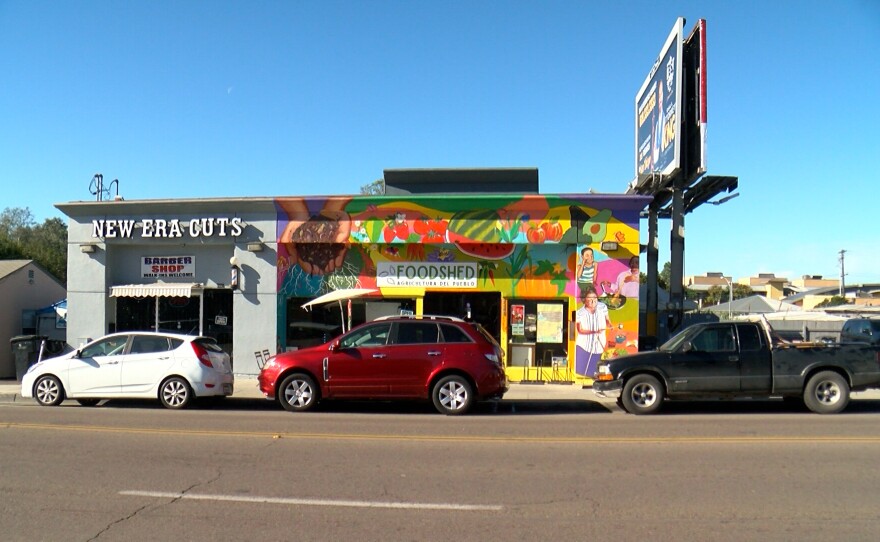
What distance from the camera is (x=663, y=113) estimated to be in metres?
18.3

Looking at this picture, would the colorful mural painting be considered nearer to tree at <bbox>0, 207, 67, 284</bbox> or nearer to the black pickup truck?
the black pickup truck

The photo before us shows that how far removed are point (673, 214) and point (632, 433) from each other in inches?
381

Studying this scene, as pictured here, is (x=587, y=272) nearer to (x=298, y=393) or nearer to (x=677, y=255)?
(x=677, y=255)

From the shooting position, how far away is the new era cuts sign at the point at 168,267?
18.4 m

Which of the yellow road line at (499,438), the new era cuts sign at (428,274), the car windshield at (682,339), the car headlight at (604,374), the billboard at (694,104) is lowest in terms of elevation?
the yellow road line at (499,438)

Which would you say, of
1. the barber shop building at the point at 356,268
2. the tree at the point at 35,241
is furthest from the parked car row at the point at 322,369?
the tree at the point at 35,241

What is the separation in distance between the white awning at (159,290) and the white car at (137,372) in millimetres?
4740

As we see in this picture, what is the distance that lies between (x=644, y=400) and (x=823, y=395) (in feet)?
10.2

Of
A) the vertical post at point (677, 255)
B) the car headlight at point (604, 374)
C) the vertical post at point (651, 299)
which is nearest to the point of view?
the car headlight at point (604, 374)

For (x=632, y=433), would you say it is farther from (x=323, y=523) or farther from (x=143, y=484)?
(x=143, y=484)

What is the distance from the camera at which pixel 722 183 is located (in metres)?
17.6

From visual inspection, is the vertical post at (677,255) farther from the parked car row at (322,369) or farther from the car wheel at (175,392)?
the car wheel at (175,392)

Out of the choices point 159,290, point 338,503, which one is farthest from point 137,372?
point 338,503

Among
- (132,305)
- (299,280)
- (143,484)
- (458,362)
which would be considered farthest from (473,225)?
(143,484)
